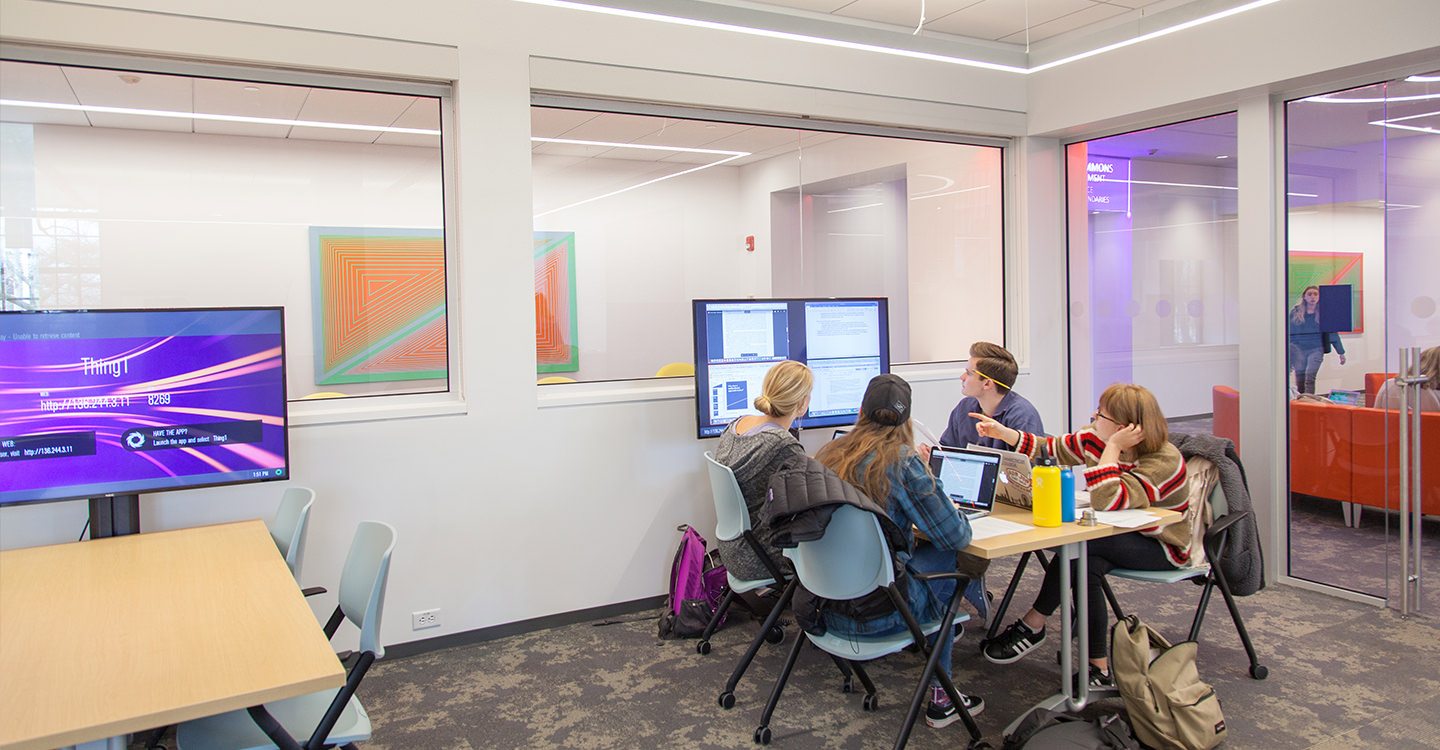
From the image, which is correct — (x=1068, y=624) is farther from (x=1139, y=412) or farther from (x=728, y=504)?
(x=728, y=504)

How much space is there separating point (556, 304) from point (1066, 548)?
252 cm

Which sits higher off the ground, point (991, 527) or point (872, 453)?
point (872, 453)

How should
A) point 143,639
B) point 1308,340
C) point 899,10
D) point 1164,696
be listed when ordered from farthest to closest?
point 899,10 → point 1308,340 → point 1164,696 → point 143,639

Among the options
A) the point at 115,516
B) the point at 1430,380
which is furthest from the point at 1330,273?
the point at 115,516

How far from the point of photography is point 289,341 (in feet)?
12.2

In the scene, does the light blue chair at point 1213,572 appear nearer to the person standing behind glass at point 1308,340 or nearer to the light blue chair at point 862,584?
the light blue chair at point 862,584

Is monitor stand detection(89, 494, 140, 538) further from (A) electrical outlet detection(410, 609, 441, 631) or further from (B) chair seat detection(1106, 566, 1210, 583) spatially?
(B) chair seat detection(1106, 566, 1210, 583)

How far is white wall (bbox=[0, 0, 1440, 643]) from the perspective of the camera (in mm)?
3480

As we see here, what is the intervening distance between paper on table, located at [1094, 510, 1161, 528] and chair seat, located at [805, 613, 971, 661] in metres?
0.71

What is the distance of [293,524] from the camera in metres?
3.12

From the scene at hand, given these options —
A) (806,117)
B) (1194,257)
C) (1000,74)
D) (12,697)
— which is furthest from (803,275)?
(12,697)

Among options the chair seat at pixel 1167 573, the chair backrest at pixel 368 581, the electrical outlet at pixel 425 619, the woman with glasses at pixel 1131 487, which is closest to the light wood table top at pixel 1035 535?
the woman with glasses at pixel 1131 487

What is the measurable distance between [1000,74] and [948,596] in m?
3.64

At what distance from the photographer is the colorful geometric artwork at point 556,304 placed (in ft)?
13.8
